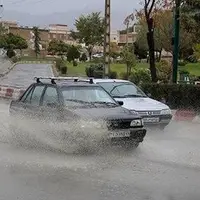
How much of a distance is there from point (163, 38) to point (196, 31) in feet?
118

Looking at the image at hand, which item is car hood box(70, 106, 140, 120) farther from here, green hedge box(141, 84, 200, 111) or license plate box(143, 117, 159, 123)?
green hedge box(141, 84, 200, 111)

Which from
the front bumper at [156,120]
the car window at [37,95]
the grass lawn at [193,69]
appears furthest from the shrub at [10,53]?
the car window at [37,95]

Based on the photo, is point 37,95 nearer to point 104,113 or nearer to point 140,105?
point 104,113

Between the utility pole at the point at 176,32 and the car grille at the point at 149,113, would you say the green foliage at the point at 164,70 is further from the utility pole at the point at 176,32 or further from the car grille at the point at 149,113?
the car grille at the point at 149,113

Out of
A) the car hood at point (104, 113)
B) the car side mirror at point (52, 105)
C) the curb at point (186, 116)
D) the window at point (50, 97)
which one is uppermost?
the window at point (50, 97)

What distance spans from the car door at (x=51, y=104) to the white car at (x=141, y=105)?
91.8 inches

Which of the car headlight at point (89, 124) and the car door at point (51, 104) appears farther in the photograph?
the car door at point (51, 104)

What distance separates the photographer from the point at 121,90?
50.4ft

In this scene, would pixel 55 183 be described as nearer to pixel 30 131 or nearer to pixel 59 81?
pixel 30 131

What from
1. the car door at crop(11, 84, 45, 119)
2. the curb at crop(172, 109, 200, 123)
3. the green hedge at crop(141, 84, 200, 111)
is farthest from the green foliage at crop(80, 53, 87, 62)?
the car door at crop(11, 84, 45, 119)

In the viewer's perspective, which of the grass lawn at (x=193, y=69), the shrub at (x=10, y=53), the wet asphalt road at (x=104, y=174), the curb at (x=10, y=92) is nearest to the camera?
the wet asphalt road at (x=104, y=174)

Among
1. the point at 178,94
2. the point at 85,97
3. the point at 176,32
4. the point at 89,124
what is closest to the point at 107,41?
the point at 176,32

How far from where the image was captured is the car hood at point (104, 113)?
10023 mm

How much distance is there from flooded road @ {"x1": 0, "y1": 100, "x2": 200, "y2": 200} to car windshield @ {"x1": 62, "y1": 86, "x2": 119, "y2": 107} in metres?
1.14
